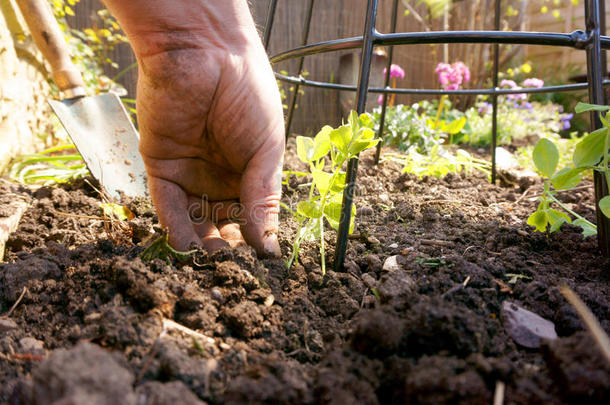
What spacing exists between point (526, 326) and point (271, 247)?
65cm

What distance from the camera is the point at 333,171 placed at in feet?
3.58

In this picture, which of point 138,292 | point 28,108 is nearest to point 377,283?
point 138,292

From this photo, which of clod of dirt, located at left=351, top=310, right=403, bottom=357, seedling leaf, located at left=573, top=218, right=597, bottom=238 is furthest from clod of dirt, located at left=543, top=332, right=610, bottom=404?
seedling leaf, located at left=573, top=218, right=597, bottom=238

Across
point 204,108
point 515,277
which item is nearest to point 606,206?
point 515,277

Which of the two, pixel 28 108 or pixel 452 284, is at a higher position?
pixel 28 108

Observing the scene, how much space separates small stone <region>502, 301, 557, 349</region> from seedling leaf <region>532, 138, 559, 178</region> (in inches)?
18.6

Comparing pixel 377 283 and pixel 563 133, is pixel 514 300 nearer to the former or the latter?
pixel 377 283

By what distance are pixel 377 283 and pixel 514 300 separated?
309 mm

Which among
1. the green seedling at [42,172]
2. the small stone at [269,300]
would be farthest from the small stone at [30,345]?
the green seedling at [42,172]

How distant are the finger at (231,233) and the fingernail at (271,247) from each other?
0.12 meters

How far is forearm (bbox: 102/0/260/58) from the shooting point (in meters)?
1.09

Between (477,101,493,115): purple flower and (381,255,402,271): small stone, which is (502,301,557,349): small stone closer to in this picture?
(381,255,402,271): small stone

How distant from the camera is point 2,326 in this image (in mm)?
830

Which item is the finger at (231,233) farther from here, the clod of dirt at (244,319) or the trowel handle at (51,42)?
the trowel handle at (51,42)
